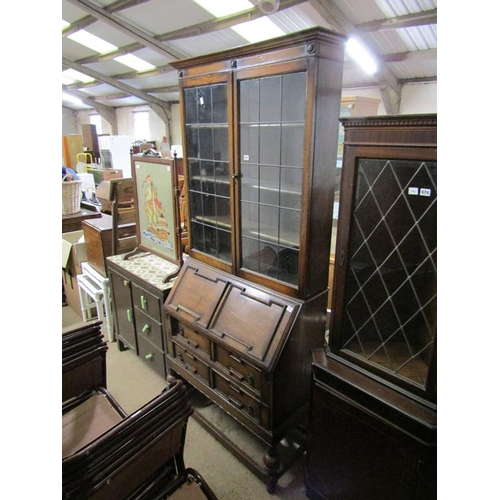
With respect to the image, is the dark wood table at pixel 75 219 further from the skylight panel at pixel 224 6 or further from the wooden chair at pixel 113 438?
the skylight panel at pixel 224 6

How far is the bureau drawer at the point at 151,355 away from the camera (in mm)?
2359

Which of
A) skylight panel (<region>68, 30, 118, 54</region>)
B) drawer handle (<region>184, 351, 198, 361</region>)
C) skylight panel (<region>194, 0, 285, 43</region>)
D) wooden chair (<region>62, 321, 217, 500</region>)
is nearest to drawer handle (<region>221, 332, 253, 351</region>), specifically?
drawer handle (<region>184, 351, 198, 361</region>)

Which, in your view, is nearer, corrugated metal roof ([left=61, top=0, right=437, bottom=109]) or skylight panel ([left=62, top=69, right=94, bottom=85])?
corrugated metal roof ([left=61, top=0, right=437, bottom=109])

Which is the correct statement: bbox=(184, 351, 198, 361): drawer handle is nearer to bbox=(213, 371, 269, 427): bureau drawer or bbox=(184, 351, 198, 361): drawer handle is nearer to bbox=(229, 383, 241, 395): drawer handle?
bbox=(213, 371, 269, 427): bureau drawer

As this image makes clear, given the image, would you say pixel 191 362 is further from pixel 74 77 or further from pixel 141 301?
pixel 74 77

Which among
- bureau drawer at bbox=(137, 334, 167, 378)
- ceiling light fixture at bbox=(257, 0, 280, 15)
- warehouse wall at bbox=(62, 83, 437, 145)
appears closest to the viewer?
bureau drawer at bbox=(137, 334, 167, 378)

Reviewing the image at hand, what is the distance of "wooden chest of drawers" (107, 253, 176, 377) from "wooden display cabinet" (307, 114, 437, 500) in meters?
1.17

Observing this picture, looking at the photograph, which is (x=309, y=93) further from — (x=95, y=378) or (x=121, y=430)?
(x=95, y=378)

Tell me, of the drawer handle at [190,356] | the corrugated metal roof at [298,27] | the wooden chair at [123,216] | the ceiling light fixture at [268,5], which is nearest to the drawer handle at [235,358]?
the drawer handle at [190,356]

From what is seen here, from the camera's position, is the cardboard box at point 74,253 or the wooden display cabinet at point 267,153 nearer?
the wooden display cabinet at point 267,153

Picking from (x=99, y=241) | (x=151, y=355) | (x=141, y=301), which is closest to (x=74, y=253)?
(x=99, y=241)

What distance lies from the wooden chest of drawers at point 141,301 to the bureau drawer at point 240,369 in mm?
566

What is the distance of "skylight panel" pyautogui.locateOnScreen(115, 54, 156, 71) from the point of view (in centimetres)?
643
